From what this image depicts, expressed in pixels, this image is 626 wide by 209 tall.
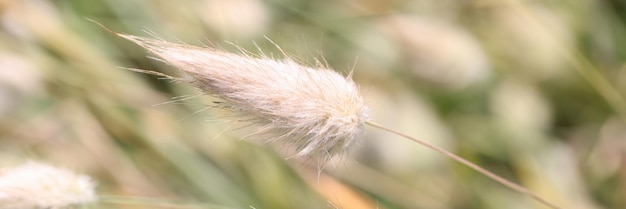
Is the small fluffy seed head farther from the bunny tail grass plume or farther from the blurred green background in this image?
the blurred green background

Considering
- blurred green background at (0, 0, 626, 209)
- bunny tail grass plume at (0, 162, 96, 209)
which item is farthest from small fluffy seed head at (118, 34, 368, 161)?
blurred green background at (0, 0, 626, 209)

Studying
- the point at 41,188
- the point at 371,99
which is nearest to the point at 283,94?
the point at 41,188

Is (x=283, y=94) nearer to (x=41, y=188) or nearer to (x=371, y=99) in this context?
(x=41, y=188)

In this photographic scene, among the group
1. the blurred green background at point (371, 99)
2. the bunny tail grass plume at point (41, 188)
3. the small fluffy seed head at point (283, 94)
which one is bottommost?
the bunny tail grass plume at point (41, 188)

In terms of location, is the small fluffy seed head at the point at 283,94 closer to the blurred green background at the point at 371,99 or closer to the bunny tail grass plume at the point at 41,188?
the bunny tail grass plume at the point at 41,188

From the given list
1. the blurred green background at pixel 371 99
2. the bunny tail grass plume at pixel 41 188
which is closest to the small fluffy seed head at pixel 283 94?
the bunny tail grass plume at pixel 41 188

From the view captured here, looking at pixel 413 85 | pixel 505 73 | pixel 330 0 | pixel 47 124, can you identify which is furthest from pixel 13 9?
pixel 505 73
